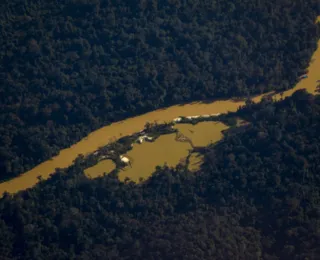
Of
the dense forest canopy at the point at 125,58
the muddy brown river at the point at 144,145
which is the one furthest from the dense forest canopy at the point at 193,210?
the dense forest canopy at the point at 125,58

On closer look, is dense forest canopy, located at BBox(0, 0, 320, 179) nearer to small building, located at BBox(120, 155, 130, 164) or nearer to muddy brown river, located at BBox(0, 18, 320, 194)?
muddy brown river, located at BBox(0, 18, 320, 194)

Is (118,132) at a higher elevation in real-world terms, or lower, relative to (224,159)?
higher

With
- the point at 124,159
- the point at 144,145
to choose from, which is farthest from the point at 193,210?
the point at 144,145

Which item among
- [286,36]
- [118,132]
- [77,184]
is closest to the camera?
[77,184]

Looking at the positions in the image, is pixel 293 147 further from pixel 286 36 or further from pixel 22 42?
pixel 22 42

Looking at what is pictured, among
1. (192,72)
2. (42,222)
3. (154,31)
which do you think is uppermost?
(154,31)

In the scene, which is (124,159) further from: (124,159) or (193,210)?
(193,210)

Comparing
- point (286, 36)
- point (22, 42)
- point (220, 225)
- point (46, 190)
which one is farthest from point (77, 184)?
point (286, 36)

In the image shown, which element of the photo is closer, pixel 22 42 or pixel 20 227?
pixel 20 227

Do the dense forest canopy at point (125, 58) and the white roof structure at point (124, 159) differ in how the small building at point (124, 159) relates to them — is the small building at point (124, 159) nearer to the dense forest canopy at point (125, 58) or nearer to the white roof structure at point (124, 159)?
the white roof structure at point (124, 159)
